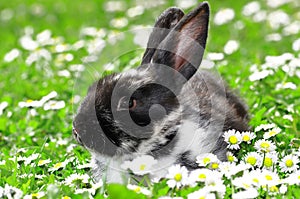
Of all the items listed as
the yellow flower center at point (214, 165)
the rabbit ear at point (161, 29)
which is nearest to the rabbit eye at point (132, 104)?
the rabbit ear at point (161, 29)

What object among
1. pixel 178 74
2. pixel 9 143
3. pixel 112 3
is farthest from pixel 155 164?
pixel 112 3

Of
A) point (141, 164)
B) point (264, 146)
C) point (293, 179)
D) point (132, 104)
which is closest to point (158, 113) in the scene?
point (132, 104)

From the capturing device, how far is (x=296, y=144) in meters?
4.83

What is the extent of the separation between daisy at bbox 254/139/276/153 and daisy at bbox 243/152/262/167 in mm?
93

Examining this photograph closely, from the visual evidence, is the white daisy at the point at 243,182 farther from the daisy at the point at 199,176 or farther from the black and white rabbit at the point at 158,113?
the black and white rabbit at the point at 158,113

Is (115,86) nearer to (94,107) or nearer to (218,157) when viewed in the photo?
(94,107)

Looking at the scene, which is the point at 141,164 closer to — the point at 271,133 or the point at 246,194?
the point at 246,194

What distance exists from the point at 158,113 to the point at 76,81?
2.42m

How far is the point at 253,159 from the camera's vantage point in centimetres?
430

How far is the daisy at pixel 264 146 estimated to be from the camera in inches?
175

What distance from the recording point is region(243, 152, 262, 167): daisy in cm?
428

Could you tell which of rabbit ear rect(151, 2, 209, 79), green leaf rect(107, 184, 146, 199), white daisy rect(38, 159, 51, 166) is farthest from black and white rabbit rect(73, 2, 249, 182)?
green leaf rect(107, 184, 146, 199)

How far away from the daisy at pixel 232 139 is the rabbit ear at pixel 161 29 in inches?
31.3

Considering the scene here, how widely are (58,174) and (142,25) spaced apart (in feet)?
15.4
